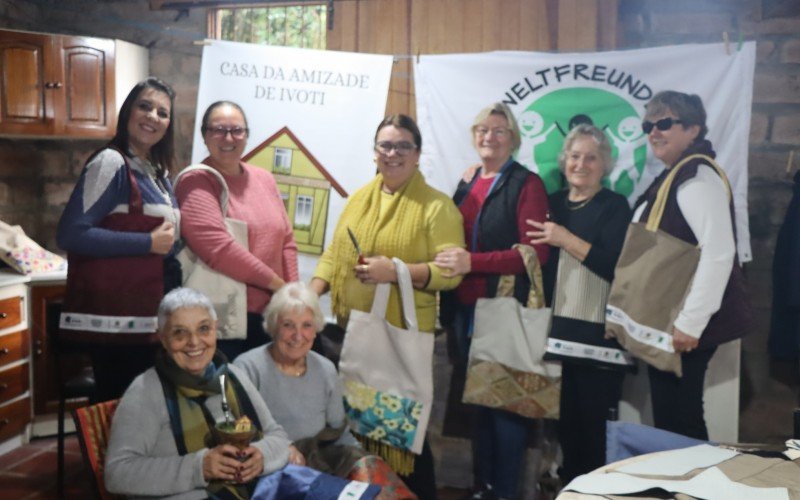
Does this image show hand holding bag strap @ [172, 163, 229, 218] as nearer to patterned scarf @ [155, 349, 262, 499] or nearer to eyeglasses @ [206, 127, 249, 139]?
eyeglasses @ [206, 127, 249, 139]

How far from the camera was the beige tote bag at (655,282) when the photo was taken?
7.68 ft

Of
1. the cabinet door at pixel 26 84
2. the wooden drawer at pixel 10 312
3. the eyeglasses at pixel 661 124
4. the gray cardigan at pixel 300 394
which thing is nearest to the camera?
the gray cardigan at pixel 300 394

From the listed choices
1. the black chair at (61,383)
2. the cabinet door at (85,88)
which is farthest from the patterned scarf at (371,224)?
the cabinet door at (85,88)

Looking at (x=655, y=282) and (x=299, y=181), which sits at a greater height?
(x=299, y=181)

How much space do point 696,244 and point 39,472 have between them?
2.61m

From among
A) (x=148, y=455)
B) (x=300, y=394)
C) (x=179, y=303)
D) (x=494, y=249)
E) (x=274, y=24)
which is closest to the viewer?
(x=148, y=455)

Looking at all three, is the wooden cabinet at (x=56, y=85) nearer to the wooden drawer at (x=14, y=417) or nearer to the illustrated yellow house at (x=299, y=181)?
the illustrated yellow house at (x=299, y=181)

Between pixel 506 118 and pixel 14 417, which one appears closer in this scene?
pixel 506 118

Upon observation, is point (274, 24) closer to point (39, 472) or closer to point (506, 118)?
point (506, 118)

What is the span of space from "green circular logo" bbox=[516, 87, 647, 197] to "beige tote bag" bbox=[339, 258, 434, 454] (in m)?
0.69

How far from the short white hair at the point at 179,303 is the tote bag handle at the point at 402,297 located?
65 cm

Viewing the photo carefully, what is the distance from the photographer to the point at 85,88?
3.40 meters

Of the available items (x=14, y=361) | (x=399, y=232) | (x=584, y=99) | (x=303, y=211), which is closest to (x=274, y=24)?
(x=303, y=211)

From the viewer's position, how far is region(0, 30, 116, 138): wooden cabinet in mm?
3299
